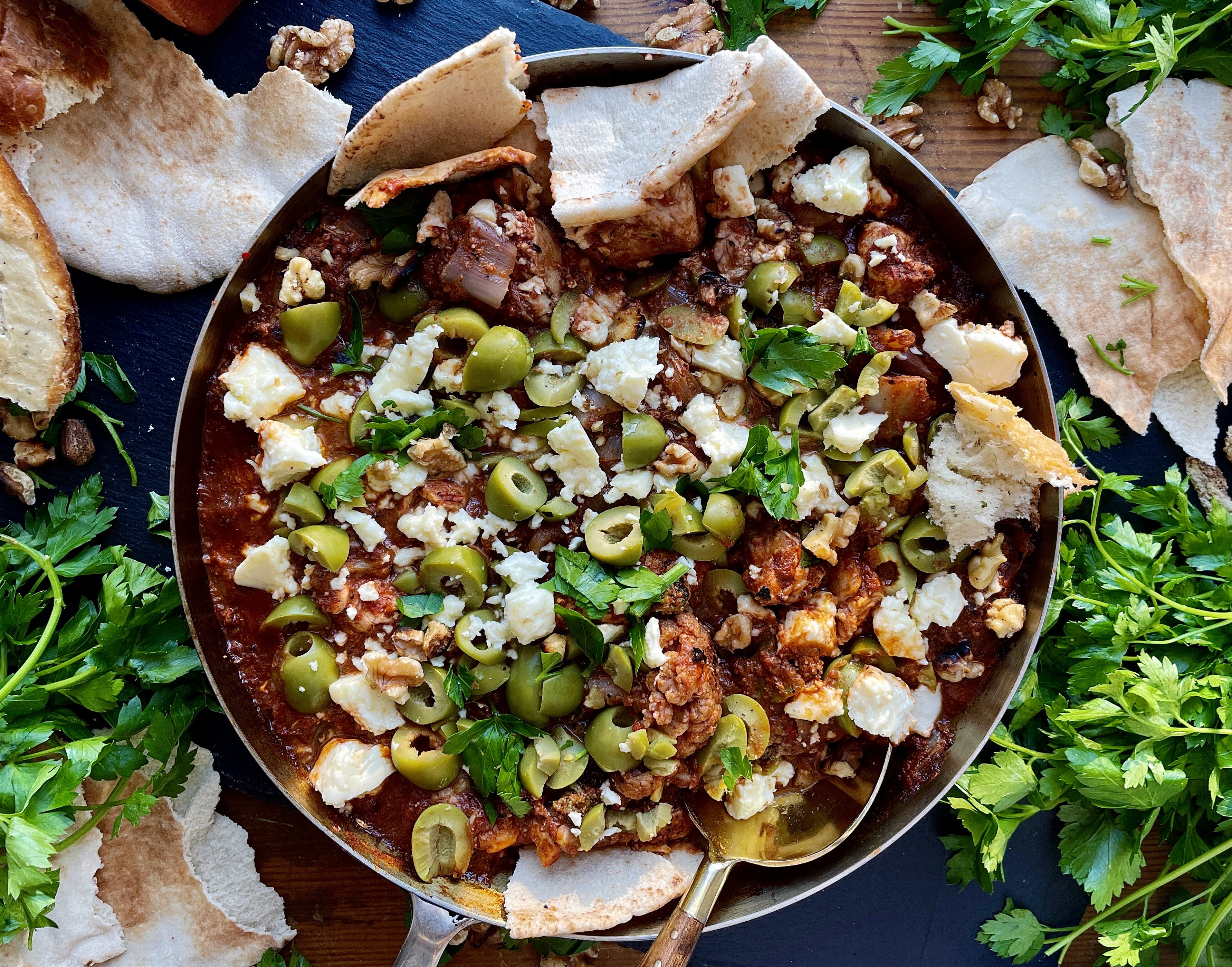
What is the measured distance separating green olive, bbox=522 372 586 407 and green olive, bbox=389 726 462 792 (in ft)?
4.26

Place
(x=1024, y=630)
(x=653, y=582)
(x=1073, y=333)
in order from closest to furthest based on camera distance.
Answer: (x=653, y=582) < (x=1024, y=630) < (x=1073, y=333)

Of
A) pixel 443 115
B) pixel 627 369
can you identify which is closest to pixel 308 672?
pixel 627 369

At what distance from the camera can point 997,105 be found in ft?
11.9

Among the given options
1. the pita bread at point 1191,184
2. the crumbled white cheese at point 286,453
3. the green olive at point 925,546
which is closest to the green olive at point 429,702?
the crumbled white cheese at point 286,453

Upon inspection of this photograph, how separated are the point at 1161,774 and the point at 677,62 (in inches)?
124

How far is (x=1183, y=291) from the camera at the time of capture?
3.57 metres

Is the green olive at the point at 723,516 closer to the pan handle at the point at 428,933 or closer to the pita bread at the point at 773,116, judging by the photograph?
the pita bread at the point at 773,116

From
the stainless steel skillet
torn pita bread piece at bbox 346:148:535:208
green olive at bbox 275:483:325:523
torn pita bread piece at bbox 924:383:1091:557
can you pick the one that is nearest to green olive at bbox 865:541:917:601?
torn pita bread piece at bbox 924:383:1091:557

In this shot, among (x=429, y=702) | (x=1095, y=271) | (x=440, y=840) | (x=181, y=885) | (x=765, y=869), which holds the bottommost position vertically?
(x=765, y=869)

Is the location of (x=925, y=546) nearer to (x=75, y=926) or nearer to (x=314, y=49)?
(x=314, y=49)

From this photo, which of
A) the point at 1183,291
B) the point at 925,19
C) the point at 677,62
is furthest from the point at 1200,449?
the point at 677,62

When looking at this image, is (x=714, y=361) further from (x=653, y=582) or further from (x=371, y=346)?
(x=371, y=346)

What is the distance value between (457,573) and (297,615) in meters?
0.60

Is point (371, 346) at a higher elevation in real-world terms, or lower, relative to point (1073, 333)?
higher
